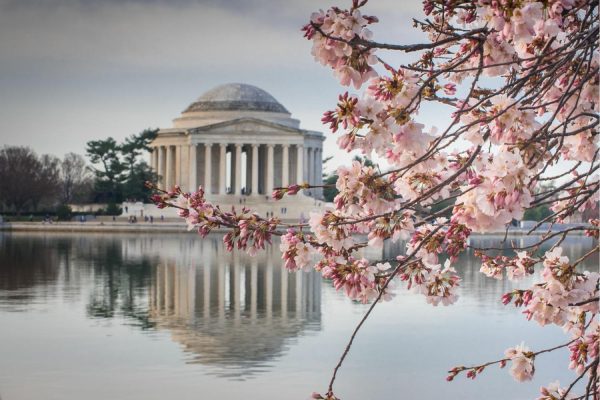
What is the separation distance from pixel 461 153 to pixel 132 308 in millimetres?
21766

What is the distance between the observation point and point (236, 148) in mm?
118125

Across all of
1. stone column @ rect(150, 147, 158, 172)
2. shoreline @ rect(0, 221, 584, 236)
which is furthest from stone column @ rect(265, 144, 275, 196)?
shoreline @ rect(0, 221, 584, 236)

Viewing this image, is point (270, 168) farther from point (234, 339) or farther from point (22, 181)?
point (234, 339)

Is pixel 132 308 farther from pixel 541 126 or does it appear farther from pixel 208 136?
pixel 208 136

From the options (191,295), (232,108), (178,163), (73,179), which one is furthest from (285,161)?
(191,295)

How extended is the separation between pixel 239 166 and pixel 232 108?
7.43 meters

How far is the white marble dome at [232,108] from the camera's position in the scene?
120 m

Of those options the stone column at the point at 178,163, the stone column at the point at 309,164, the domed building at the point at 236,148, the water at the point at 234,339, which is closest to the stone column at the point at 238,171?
the domed building at the point at 236,148

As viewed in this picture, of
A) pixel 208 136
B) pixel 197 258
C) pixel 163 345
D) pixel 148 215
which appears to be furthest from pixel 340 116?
pixel 208 136

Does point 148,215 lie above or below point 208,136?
below

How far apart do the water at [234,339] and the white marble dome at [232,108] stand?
270 ft

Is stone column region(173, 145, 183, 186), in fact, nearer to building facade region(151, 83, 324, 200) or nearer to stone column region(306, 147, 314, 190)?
building facade region(151, 83, 324, 200)

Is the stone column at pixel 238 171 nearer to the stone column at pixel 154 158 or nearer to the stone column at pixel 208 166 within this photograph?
the stone column at pixel 208 166

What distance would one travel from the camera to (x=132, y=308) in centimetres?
2777
